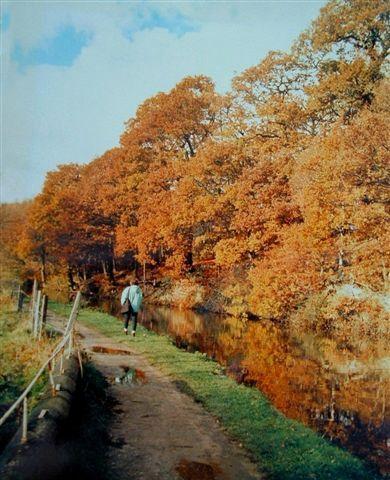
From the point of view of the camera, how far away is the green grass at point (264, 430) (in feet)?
22.2

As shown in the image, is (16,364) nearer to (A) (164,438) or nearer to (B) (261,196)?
(A) (164,438)

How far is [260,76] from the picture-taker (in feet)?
99.0

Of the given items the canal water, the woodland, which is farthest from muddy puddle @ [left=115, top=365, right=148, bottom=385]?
the woodland

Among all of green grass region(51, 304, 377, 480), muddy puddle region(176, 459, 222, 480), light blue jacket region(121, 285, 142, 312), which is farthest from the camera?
light blue jacket region(121, 285, 142, 312)

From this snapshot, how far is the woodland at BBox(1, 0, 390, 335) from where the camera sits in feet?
65.4

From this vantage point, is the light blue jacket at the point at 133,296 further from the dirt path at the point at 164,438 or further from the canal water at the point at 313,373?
the dirt path at the point at 164,438

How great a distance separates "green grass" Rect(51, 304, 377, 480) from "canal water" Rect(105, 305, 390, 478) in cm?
86

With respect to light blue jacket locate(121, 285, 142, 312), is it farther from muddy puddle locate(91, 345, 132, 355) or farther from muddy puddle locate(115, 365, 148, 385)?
muddy puddle locate(115, 365, 148, 385)

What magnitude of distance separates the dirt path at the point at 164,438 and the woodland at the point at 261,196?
12226 millimetres

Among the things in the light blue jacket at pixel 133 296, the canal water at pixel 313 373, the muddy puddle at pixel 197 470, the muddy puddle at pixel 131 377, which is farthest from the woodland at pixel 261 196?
the muddy puddle at pixel 197 470

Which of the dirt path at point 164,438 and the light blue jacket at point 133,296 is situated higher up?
the light blue jacket at point 133,296

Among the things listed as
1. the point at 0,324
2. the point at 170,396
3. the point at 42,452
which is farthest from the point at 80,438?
the point at 0,324

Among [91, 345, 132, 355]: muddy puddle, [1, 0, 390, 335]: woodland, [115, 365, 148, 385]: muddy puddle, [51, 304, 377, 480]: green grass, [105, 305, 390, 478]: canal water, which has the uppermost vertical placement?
[1, 0, 390, 335]: woodland

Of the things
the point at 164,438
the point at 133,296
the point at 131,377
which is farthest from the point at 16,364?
the point at 133,296
